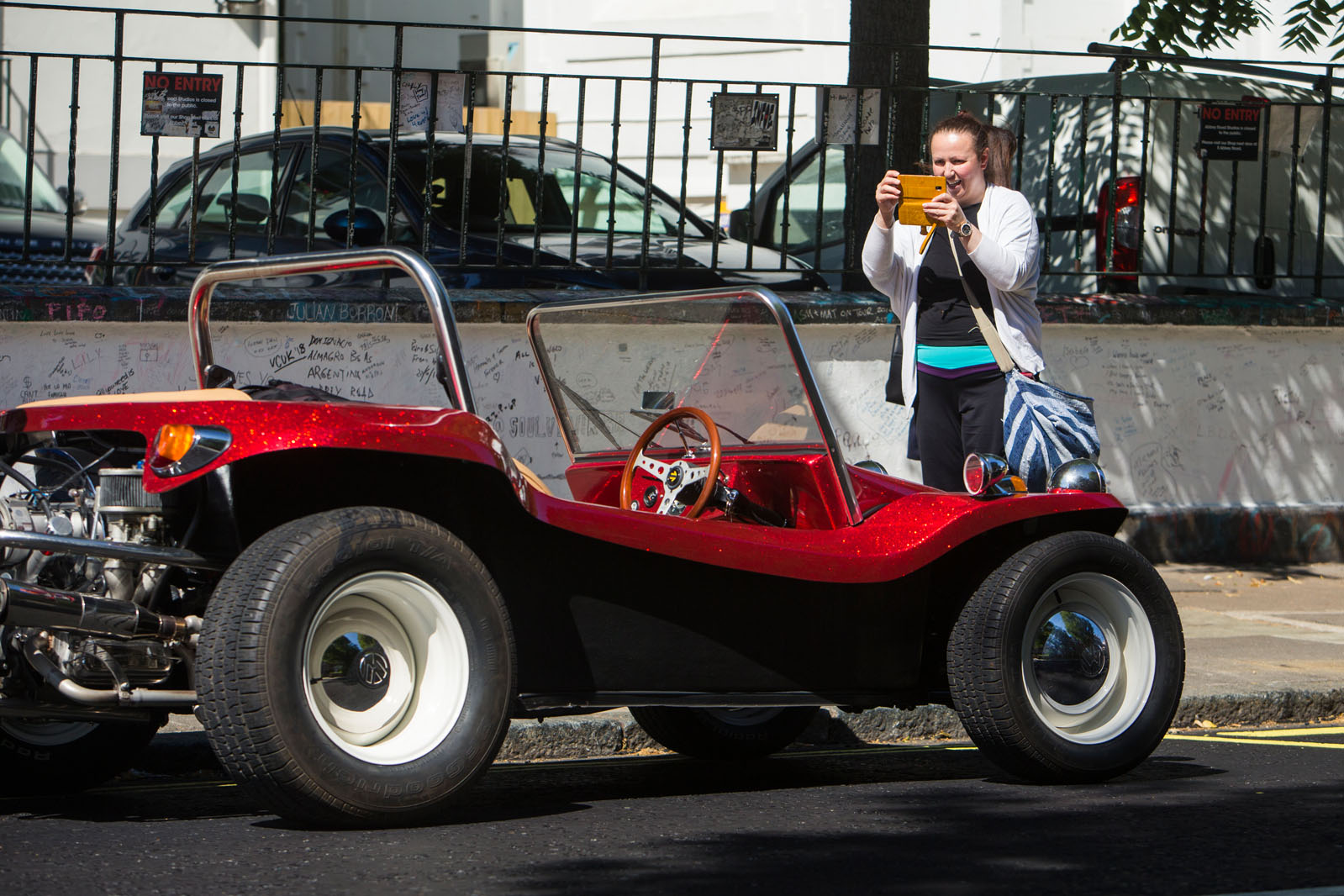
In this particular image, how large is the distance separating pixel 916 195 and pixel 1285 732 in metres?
2.19

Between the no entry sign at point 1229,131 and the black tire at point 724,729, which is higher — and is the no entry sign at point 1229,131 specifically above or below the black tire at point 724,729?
above

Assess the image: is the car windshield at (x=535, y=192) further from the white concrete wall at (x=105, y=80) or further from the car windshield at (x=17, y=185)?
the white concrete wall at (x=105, y=80)

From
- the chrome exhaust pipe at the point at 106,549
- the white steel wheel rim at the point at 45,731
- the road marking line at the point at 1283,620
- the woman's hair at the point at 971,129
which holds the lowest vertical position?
the road marking line at the point at 1283,620

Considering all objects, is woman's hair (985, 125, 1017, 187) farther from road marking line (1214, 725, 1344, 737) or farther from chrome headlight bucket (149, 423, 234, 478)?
chrome headlight bucket (149, 423, 234, 478)

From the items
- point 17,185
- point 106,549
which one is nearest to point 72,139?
point 106,549

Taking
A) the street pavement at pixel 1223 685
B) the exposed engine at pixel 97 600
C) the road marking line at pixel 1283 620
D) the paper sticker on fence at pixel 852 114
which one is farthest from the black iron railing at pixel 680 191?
the exposed engine at pixel 97 600

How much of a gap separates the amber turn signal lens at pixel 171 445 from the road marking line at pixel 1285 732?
369cm

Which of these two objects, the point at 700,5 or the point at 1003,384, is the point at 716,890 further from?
the point at 700,5

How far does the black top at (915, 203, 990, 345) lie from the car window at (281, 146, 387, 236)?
3534mm

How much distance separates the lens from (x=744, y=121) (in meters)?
8.71

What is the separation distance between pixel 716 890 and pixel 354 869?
2.40ft

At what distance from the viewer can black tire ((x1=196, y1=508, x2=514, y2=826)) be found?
12.2 ft

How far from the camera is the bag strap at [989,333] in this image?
228 inches

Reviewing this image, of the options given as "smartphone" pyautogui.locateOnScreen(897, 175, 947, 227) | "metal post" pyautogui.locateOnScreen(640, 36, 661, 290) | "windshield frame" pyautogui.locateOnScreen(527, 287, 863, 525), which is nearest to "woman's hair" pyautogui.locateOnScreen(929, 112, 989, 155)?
"smartphone" pyautogui.locateOnScreen(897, 175, 947, 227)
